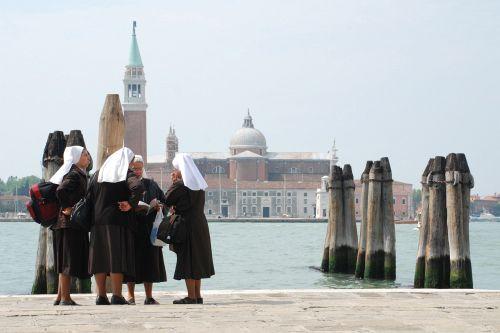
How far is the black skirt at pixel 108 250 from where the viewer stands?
793 cm

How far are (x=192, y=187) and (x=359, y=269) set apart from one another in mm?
9068

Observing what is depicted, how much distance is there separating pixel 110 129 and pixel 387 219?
6.34 meters

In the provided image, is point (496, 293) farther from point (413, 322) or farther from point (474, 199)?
point (474, 199)

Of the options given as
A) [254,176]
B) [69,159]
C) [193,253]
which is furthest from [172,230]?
[254,176]

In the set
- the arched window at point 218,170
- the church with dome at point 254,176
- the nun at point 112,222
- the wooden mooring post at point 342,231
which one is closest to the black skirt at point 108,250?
the nun at point 112,222

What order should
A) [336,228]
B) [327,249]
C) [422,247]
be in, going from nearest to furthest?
[422,247]
[336,228]
[327,249]

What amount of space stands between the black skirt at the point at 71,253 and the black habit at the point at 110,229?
0.29 ft

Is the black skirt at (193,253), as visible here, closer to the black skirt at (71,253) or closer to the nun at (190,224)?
the nun at (190,224)

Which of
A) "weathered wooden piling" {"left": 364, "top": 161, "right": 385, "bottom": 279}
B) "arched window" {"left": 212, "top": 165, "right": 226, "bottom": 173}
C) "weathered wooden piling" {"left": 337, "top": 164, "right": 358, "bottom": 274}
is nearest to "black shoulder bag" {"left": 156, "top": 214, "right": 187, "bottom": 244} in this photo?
"weathered wooden piling" {"left": 364, "top": 161, "right": 385, "bottom": 279}

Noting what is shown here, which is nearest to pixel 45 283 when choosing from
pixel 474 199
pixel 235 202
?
pixel 235 202

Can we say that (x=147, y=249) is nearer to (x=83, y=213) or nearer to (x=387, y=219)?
(x=83, y=213)

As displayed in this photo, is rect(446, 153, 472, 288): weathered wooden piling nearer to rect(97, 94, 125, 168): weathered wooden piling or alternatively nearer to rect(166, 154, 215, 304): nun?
rect(97, 94, 125, 168): weathered wooden piling

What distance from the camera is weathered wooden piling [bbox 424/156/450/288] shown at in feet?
42.7

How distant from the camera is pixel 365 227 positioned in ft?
56.2
